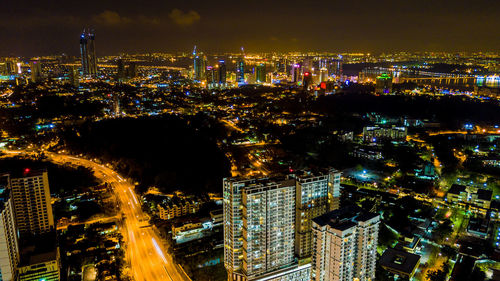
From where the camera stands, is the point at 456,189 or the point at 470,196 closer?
the point at 470,196

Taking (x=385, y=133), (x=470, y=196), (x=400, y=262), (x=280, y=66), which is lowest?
(x=400, y=262)

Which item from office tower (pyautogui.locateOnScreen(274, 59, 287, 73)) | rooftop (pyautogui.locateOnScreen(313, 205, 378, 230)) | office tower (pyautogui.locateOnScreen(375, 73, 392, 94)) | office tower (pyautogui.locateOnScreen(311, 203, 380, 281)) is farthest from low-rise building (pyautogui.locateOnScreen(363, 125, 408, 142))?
office tower (pyautogui.locateOnScreen(274, 59, 287, 73))

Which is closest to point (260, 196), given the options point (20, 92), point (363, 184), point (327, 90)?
point (363, 184)

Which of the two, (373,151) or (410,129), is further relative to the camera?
(410,129)

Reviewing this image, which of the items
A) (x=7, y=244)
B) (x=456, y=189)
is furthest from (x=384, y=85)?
(x=7, y=244)

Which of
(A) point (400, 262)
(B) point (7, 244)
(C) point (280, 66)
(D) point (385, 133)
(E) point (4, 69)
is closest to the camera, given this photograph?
(B) point (7, 244)

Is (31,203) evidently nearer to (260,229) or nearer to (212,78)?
(260,229)

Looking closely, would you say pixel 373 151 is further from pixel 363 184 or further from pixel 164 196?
pixel 164 196
